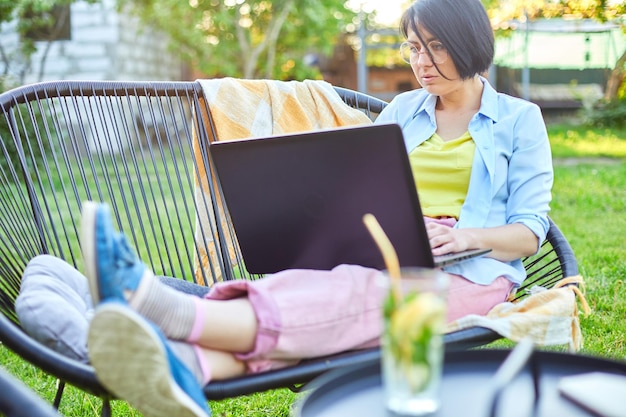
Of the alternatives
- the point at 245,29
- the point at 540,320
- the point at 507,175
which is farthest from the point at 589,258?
the point at 245,29

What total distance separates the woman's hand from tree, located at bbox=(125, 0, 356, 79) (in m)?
8.96

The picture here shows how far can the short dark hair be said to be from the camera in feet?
6.01

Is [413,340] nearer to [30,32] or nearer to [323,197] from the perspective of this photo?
[323,197]

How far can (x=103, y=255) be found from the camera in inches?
46.6

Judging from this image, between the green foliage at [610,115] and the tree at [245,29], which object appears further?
the tree at [245,29]

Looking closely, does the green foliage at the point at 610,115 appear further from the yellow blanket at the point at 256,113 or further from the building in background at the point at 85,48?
the yellow blanket at the point at 256,113

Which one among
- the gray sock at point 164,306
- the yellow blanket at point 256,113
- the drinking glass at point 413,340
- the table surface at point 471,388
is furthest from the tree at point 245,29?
the drinking glass at point 413,340

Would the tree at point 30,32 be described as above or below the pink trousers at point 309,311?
below

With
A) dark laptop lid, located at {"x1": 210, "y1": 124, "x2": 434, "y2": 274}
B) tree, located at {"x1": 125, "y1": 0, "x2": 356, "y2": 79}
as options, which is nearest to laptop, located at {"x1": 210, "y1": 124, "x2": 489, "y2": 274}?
dark laptop lid, located at {"x1": 210, "y1": 124, "x2": 434, "y2": 274}

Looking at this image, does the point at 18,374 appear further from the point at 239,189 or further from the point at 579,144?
the point at 579,144

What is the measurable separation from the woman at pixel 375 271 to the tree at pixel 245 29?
870 centimetres

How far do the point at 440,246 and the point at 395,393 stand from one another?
665 millimetres

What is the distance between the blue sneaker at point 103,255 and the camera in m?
1.18

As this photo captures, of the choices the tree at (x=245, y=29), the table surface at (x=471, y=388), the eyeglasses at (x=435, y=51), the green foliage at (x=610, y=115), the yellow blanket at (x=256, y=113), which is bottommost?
the green foliage at (x=610, y=115)
